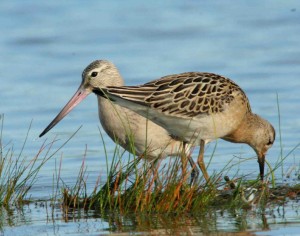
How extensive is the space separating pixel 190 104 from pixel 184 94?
0.37ft

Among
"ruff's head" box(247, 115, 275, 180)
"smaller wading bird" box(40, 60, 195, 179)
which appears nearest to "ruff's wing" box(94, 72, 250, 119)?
"smaller wading bird" box(40, 60, 195, 179)

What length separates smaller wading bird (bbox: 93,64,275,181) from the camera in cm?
1061

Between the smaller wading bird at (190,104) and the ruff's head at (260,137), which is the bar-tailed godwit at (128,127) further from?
the ruff's head at (260,137)

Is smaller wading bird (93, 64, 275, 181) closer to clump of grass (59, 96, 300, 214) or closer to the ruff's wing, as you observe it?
the ruff's wing

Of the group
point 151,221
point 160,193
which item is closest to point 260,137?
point 160,193

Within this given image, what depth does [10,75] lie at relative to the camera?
17.1 meters

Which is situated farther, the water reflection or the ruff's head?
the ruff's head

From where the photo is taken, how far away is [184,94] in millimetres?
11000

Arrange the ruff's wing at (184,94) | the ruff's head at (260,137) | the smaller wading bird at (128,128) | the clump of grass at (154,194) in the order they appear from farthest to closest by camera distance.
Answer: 1. the ruff's head at (260,137)
2. the smaller wading bird at (128,128)
3. the ruff's wing at (184,94)
4. the clump of grass at (154,194)

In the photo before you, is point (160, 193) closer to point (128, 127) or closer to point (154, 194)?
point (154, 194)

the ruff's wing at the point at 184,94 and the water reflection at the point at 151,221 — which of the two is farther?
the ruff's wing at the point at 184,94

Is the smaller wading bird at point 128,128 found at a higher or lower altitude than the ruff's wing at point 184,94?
lower

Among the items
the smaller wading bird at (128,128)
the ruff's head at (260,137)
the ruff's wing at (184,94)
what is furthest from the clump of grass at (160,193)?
the ruff's head at (260,137)

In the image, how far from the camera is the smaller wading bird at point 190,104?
10609 millimetres
